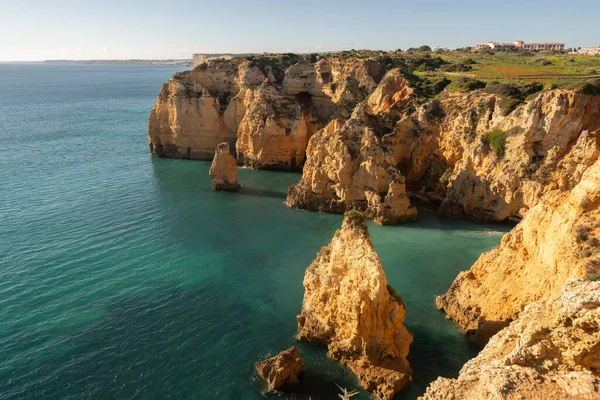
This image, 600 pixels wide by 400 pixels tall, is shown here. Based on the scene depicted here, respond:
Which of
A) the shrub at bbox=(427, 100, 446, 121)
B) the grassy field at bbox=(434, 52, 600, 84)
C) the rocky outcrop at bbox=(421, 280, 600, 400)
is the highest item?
the grassy field at bbox=(434, 52, 600, 84)

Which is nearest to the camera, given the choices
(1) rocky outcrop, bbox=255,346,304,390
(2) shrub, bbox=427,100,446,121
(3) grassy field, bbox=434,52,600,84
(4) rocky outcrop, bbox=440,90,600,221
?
(1) rocky outcrop, bbox=255,346,304,390

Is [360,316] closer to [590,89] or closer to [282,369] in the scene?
[282,369]

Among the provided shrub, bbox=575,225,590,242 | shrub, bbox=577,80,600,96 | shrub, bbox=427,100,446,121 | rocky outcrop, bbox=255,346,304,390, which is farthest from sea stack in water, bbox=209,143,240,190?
shrub, bbox=575,225,590,242

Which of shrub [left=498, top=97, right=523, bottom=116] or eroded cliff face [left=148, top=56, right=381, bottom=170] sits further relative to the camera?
eroded cliff face [left=148, top=56, right=381, bottom=170]

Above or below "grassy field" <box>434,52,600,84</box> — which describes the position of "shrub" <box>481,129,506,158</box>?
below

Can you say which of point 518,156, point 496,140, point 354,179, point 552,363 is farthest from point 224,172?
point 552,363

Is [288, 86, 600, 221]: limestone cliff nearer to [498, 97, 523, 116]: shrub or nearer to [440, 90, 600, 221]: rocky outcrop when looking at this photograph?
[440, 90, 600, 221]: rocky outcrop

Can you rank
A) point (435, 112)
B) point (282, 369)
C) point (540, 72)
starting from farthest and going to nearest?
point (540, 72), point (435, 112), point (282, 369)

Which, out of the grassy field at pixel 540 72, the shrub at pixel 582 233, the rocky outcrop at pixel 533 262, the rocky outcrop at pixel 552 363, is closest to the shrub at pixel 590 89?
the grassy field at pixel 540 72
